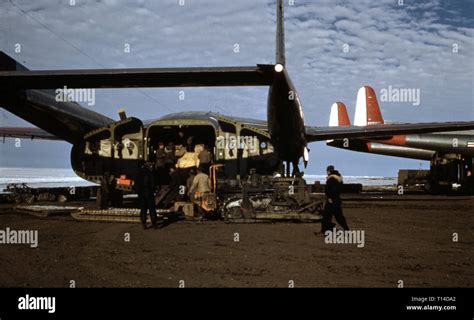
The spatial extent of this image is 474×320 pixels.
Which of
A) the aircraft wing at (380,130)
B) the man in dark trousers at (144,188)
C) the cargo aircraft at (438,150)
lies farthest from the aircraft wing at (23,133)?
the cargo aircraft at (438,150)

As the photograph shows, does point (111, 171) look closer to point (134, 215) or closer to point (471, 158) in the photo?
point (134, 215)

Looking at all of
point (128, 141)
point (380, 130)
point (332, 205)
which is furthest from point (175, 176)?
point (380, 130)

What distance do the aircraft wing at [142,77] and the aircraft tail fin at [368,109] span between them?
103ft

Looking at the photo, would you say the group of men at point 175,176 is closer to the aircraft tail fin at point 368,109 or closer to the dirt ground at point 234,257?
the dirt ground at point 234,257

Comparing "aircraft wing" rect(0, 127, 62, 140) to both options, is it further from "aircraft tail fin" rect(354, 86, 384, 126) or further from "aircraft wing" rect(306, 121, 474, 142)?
"aircraft tail fin" rect(354, 86, 384, 126)

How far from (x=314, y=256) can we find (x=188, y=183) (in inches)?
270

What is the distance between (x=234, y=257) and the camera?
7828mm

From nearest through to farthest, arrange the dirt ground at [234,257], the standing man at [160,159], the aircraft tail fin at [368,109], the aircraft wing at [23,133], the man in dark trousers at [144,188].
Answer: the dirt ground at [234,257]
the man in dark trousers at [144,188]
the standing man at [160,159]
the aircraft wing at [23,133]
the aircraft tail fin at [368,109]

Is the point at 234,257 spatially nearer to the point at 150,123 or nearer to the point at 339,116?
the point at 150,123

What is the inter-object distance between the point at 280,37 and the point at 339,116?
2851cm

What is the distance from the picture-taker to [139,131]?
623 inches

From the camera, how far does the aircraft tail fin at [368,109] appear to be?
39.1 m

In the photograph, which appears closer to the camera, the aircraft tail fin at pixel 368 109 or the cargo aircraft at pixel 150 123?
the cargo aircraft at pixel 150 123
